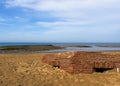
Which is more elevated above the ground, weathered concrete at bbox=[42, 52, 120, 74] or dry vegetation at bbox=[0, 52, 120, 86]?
weathered concrete at bbox=[42, 52, 120, 74]

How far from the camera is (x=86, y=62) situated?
28.7ft

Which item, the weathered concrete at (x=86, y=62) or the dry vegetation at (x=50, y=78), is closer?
the dry vegetation at (x=50, y=78)

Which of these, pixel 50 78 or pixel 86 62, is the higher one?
pixel 86 62

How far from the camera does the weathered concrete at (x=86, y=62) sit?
877cm

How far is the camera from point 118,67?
29.9 ft

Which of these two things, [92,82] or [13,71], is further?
[13,71]

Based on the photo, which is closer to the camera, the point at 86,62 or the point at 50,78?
the point at 50,78

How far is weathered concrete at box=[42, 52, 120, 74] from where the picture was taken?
28.8 ft

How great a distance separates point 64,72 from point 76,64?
0.61 metres

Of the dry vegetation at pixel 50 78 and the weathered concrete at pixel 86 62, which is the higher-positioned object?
the weathered concrete at pixel 86 62

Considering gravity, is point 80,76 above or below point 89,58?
below

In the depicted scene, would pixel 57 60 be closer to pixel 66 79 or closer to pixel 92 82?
pixel 66 79

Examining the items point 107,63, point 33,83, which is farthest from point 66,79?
point 107,63

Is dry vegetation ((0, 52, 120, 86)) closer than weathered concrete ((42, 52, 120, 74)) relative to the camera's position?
Yes
